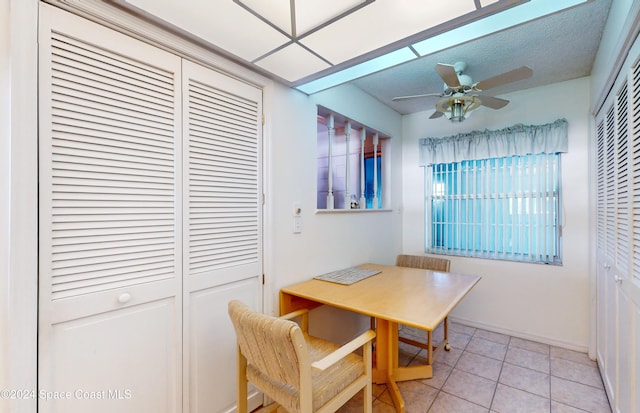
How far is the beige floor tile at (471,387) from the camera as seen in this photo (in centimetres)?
197

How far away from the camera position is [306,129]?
2.21m

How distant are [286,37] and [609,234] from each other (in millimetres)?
2469

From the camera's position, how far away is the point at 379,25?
1.34 m

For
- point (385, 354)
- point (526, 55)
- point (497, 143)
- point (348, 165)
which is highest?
point (526, 55)

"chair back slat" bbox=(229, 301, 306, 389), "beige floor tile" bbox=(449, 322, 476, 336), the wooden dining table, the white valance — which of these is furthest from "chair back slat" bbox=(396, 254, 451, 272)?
"chair back slat" bbox=(229, 301, 306, 389)

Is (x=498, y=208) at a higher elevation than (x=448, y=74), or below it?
below

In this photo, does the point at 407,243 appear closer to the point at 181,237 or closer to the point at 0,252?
the point at 181,237

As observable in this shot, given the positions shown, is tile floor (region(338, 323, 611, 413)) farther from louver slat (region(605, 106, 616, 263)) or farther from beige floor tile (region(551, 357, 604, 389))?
louver slat (region(605, 106, 616, 263))

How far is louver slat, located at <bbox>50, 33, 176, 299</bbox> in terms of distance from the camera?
113 cm

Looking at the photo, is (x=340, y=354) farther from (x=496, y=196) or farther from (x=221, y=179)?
(x=496, y=196)

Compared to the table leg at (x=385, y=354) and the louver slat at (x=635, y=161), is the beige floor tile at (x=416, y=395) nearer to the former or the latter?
the table leg at (x=385, y=354)

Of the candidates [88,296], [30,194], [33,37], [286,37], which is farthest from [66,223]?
[286,37]

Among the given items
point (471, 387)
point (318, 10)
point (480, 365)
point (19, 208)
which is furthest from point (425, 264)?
point (19, 208)

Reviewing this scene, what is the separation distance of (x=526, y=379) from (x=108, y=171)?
3.14 metres
